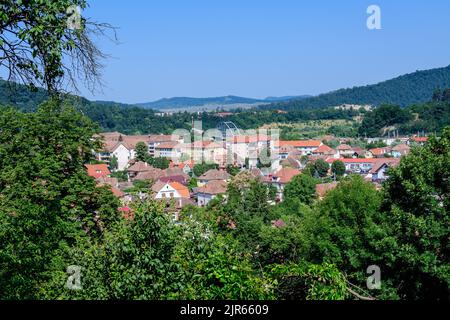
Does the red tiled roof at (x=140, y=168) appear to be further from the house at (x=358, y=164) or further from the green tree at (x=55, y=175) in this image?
the green tree at (x=55, y=175)

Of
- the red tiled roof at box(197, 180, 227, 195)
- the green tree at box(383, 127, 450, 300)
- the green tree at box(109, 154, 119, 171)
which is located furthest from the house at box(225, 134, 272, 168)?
the green tree at box(383, 127, 450, 300)

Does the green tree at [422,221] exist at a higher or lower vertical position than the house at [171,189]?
higher

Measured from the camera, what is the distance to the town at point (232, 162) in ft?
151

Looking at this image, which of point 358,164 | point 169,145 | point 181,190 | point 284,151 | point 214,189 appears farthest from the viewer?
point 169,145

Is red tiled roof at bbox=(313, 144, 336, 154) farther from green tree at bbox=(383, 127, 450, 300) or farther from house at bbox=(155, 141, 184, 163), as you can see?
green tree at bbox=(383, 127, 450, 300)

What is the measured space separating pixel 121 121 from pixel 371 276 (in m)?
120

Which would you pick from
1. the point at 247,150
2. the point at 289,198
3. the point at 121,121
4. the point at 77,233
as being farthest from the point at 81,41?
the point at 121,121

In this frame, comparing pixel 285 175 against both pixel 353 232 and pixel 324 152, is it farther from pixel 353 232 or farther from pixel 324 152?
pixel 353 232

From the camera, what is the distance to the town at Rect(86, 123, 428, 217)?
46066 millimetres

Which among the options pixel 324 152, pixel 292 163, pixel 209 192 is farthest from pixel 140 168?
pixel 324 152

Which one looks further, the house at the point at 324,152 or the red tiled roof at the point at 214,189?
the house at the point at 324,152

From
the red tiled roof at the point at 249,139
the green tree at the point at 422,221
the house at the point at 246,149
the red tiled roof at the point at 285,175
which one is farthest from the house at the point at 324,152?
the green tree at the point at 422,221

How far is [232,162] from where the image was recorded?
61.9 meters

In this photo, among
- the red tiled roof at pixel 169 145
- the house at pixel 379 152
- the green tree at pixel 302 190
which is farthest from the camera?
the red tiled roof at pixel 169 145
